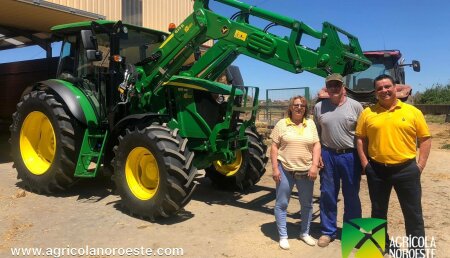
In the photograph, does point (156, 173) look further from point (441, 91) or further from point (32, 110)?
point (441, 91)

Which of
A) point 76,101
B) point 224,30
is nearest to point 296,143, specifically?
point 224,30

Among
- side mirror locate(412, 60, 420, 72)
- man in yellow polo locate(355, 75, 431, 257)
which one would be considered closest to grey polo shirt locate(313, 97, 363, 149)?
man in yellow polo locate(355, 75, 431, 257)

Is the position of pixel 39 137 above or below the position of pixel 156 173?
above

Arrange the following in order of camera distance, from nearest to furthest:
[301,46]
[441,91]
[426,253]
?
[426,253] → [301,46] → [441,91]

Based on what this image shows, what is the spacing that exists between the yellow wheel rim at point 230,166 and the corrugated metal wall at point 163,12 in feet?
27.2

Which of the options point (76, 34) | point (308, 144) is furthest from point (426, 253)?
point (76, 34)

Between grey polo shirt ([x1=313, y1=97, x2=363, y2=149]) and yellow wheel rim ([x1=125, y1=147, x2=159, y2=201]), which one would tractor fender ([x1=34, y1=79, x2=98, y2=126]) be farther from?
grey polo shirt ([x1=313, y1=97, x2=363, y2=149])

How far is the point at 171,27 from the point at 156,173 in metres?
2.32

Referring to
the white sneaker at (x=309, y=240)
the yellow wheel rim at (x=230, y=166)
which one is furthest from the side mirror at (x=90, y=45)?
the white sneaker at (x=309, y=240)

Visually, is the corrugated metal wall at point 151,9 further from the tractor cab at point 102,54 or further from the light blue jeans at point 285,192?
the light blue jeans at point 285,192

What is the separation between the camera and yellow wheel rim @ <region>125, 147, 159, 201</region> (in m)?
5.36

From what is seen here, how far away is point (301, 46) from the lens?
496cm

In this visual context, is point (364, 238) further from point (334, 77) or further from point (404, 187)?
point (334, 77)

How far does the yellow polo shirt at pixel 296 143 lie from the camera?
4270mm
